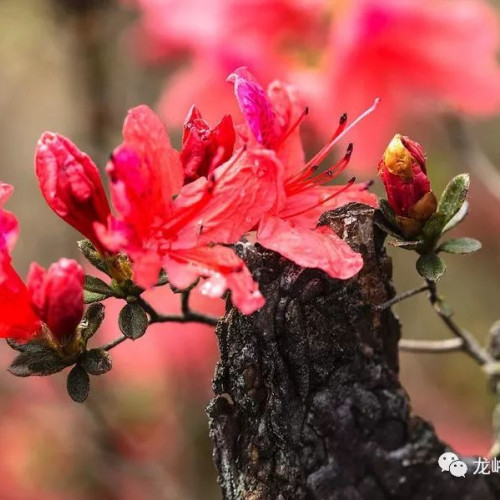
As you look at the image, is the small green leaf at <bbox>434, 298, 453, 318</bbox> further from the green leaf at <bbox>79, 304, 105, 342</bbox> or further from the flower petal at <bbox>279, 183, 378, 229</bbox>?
the green leaf at <bbox>79, 304, 105, 342</bbox>

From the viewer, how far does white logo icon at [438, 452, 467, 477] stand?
0.58 meters

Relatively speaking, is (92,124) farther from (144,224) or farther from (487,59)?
(144,224)

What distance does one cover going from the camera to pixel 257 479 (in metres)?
0.59

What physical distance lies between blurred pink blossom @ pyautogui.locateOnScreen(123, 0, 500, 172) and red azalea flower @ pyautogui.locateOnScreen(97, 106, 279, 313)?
0.68 metres

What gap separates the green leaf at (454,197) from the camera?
2.09 ft

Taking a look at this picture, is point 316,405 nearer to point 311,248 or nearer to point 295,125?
point 311,248

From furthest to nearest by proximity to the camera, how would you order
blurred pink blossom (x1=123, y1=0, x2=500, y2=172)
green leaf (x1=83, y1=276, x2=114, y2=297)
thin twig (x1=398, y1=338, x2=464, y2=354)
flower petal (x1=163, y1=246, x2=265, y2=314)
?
blurred pink blossom (x1=123, y1=0, x2=500, y2=172) < thin twig (x1=398, y1=338, x2=464, y2=354) < green leaf (x1=83, y1=276, x2=114, y2=297) < flower petal (x1=163, y1=246, x2=265, y2=314)

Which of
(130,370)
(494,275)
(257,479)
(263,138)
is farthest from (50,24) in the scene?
(257,479)

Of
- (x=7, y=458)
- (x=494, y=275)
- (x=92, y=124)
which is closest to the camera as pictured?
(x=92, y=124)

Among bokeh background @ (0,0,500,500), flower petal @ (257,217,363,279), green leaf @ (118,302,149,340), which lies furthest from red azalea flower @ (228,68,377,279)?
bokeh background @ (0,0,500,500)

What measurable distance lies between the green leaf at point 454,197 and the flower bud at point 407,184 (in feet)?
0.08

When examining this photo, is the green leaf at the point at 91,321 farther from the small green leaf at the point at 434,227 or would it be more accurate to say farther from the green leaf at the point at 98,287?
the small green leaf at the point at 434,227

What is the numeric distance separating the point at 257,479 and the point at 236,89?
281 millimetres

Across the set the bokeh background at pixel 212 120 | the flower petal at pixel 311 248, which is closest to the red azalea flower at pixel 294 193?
the flower petal at pixel 311 248
